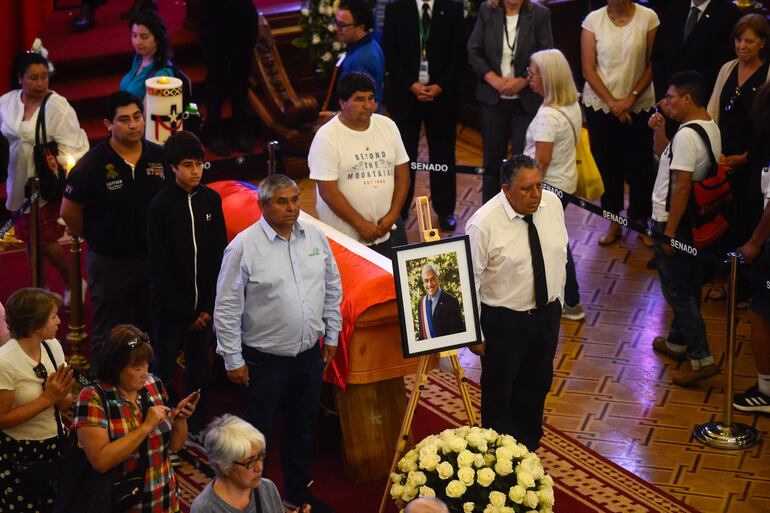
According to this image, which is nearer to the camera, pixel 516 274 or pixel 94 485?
pixel 94 485

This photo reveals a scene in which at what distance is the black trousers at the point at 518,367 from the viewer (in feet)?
19.8

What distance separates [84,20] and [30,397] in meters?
6.96

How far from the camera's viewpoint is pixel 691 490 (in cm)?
630

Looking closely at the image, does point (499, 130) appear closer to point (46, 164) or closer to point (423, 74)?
point (423, 74)

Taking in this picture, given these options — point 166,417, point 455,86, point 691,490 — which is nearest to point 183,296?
point 166,417

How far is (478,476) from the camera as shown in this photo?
16.9 ft

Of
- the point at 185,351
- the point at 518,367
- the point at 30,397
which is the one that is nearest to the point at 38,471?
the point at 30,397

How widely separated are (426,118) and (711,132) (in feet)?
9.01

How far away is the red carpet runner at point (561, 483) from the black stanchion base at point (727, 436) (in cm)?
60

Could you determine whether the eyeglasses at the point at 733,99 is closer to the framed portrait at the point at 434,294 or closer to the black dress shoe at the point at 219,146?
the framed portrait at the point at 434,294

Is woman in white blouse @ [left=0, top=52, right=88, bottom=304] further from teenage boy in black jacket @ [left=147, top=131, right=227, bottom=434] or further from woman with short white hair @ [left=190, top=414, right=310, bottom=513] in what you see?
woman with short white hair @ [left=190, top=414, right=310, bottom=513]

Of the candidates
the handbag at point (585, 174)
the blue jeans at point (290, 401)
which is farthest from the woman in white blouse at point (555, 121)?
the blue jeans at point (290, 401)

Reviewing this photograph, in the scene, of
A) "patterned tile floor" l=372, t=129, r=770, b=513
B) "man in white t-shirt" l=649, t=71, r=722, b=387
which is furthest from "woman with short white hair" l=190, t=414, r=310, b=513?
"man in white t-shirt" l=649, t=71, r=722, b=387

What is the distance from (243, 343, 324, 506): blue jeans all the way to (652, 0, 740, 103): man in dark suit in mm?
4102
